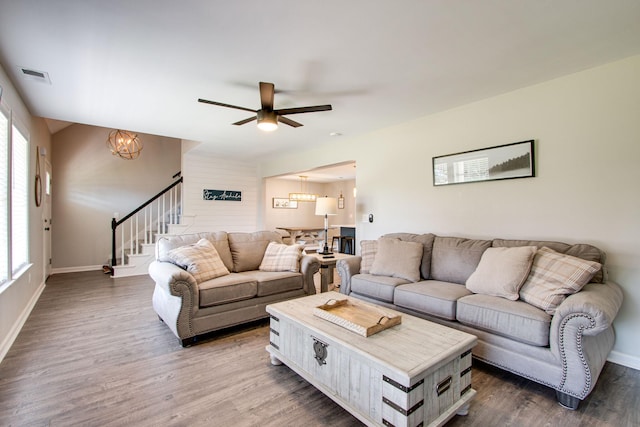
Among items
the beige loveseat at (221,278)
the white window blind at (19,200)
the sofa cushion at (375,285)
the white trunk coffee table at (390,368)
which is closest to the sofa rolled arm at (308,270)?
the beige loveseat at (221,278)

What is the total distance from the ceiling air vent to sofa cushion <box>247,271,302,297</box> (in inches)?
109

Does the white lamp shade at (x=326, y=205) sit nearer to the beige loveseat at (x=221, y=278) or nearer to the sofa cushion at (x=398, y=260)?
the beige loveseat at (x=221, y=278)

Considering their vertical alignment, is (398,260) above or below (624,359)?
above

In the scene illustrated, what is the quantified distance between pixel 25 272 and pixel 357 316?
12.9 feet

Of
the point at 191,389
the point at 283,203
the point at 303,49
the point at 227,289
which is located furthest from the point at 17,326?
the point at 283,203

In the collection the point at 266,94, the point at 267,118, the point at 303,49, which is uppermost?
the point at 303,49

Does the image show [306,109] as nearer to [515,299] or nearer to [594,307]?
[515,299]

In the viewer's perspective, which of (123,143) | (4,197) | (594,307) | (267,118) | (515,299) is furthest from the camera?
(123,143)

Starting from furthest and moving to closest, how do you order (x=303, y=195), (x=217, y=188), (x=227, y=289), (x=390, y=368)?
(x=303, y=195), (x=217, y=188), (x=227, y=289), (x=390, y=368)

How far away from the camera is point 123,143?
6207mm

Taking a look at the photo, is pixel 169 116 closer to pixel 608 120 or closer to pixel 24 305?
pixel 24 305

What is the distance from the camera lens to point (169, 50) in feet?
7.69

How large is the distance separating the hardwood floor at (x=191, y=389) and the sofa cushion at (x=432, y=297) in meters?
0.51

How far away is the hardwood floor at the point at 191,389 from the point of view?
5.98 ft
